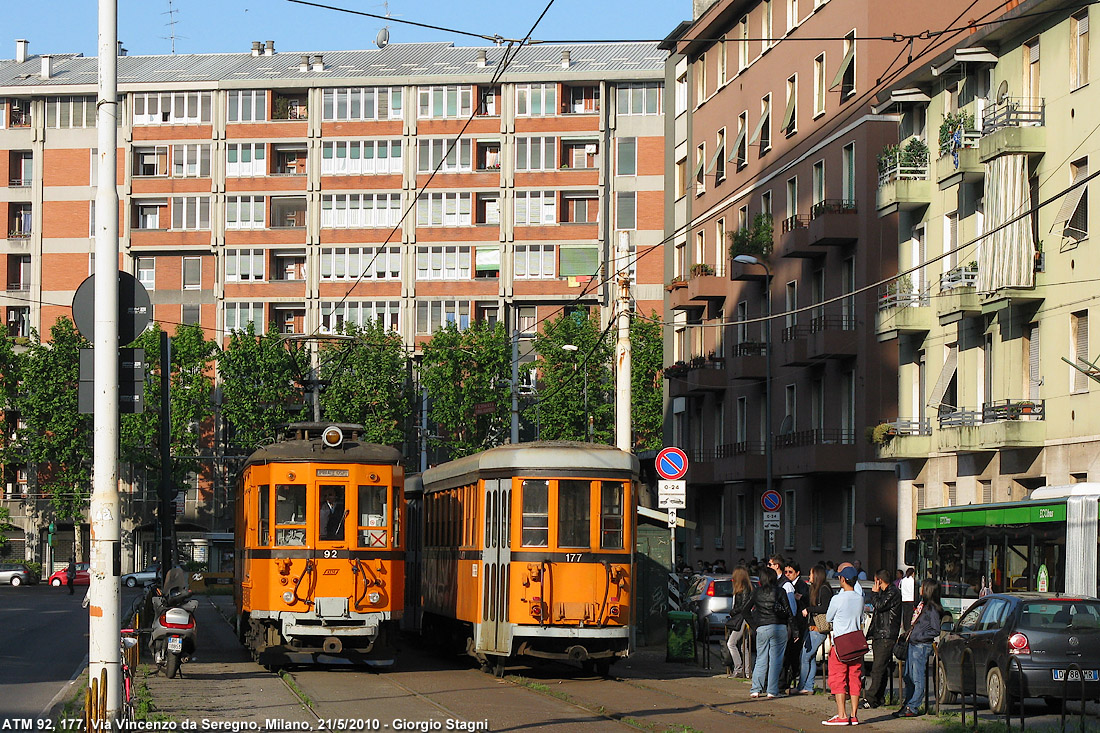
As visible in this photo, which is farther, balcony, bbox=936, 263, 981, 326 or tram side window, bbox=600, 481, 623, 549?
balcony, bbox=936, 263, 981, 326

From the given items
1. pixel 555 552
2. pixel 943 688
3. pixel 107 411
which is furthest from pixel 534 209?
pixel 107 411

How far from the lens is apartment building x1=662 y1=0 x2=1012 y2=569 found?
43406 millimetres

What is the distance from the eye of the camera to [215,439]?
84.1m

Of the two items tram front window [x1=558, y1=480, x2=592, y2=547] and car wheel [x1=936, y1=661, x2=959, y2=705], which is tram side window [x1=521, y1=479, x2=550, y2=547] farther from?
car wheel [x1=936, y1=661, x2=959, y2=705]

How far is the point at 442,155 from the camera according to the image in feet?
275

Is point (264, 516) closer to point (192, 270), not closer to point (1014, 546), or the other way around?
point (1014, 546)

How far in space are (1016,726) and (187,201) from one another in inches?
2940

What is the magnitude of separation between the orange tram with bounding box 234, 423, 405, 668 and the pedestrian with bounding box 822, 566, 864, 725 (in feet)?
21.7

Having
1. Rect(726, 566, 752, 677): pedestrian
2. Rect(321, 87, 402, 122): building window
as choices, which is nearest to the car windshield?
Rect(726, 566, 752, 677): pedestrian

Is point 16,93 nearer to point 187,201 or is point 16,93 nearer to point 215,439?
point 187,201

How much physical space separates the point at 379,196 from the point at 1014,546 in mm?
62758

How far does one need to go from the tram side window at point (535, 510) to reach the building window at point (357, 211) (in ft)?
211

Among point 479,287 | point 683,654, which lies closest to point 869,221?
point 683,654

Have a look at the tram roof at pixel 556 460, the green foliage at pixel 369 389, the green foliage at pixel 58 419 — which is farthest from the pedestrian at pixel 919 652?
the green foliage at pixel 58 419
